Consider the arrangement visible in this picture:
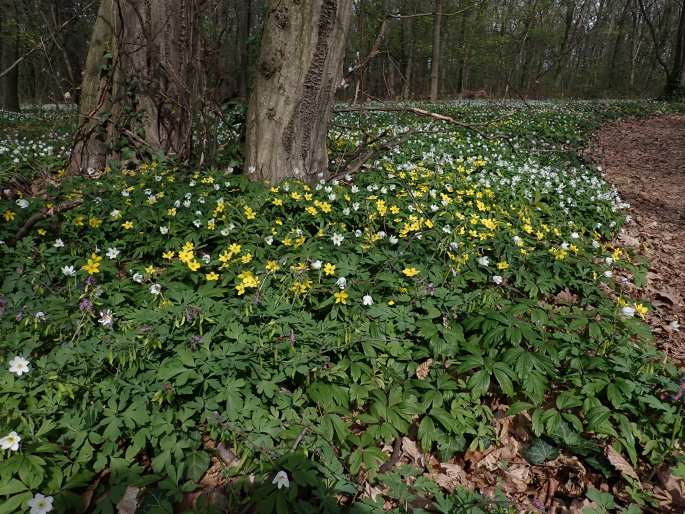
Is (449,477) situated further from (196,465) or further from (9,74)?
(9,74)

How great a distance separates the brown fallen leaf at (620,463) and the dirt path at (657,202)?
4.09 feet

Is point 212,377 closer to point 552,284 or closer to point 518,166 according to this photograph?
point 552,284

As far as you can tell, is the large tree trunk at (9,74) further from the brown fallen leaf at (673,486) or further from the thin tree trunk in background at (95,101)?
the brown fallen leaf at (673,486)

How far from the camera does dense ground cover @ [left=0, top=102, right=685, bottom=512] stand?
5.95ft

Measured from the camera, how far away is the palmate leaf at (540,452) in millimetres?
2102

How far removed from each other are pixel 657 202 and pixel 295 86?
20.2 feet

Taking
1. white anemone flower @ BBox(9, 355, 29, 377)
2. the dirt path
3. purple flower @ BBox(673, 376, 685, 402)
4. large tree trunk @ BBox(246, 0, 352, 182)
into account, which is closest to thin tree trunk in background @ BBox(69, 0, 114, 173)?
large tree trunk @ BBox(246, 0, 352, 182)

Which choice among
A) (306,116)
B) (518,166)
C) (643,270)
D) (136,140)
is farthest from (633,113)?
(136,140)

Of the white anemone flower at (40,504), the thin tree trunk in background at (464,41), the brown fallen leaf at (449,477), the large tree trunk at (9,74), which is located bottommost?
the brown fallen leaf at (449,477)

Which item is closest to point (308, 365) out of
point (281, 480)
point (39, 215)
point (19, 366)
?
point (281, 480)

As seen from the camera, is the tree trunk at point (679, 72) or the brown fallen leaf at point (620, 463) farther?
the tree trunk at point (679, 72)

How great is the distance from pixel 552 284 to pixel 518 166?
150 inches

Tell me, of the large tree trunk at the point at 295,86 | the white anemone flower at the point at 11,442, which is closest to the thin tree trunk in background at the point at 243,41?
the large tree trunk at the point at 295,86

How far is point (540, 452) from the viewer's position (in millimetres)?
2123
